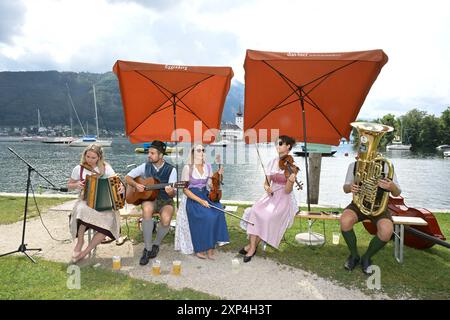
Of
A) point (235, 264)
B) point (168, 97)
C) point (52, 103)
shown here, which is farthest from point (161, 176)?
point (52, 103)

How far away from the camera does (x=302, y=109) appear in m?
5.46

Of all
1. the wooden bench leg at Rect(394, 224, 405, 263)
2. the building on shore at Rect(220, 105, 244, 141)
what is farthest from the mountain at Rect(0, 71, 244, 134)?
the wooden bench leg at Rect(394, 224, 405, 263)

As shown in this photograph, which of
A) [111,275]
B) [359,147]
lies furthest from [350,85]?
[111,275]

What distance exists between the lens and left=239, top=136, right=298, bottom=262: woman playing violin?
489 centimetres

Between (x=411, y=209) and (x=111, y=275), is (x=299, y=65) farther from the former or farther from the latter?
(x=111, y=275)

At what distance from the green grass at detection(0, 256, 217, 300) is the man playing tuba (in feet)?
7.49

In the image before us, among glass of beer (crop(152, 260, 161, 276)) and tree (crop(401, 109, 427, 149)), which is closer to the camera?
glass of beer (crop(152, 260, 161, 276))

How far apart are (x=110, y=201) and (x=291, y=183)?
2754mm

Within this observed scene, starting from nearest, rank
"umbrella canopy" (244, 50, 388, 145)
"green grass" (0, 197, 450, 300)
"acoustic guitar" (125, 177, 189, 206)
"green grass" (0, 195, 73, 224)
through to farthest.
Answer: "green grass" (0, 197, 450, 300) → "umbrella canopy" (244, 50, 388, 145) → "acoustic guitar" (125, 177, 189, 206) → "green grass" (0, 195, 73, 224)

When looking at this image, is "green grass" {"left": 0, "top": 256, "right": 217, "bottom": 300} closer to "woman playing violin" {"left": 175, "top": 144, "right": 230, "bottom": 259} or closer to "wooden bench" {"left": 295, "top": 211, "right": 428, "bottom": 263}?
"woman playing violin" {"left": 175, "top": 144, "right": 230, "bottom": 259}

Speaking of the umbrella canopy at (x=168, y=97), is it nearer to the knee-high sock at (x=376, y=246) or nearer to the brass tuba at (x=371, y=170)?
the brass tuba at (x=371, y=170)

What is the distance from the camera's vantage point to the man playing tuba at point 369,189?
168 inches

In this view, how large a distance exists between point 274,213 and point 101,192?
8.67 feet

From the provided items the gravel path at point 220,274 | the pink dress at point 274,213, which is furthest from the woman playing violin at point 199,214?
the pink dress at point 274,213
